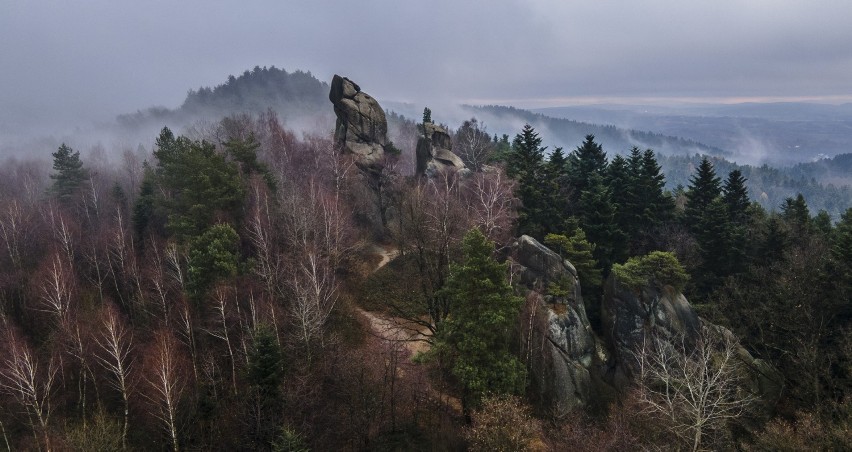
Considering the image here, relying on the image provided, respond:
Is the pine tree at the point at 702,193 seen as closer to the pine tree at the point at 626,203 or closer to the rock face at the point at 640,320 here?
the pine tree at the point at 626,203

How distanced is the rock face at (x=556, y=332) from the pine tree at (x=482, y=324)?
4.54 meters

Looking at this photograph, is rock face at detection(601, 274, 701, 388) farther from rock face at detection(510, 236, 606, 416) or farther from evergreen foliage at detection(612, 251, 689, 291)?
rock face at detection(510, 236, 606, 416)

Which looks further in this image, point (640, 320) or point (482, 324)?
point (640, 320)

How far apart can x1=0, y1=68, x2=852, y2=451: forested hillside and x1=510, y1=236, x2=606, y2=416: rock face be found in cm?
17

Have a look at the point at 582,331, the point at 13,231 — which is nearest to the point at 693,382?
the point at 582,331

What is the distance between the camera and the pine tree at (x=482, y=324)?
2542 cm

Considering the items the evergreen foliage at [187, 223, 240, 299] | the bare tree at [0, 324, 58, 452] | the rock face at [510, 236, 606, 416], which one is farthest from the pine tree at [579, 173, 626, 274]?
the bare tree at [0, 324, 58, 452]

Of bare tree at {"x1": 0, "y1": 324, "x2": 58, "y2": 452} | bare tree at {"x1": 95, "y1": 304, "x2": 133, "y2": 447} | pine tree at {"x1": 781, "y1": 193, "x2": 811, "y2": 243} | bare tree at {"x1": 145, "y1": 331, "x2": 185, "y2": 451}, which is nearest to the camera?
bare tree at {"x1": 145, "y1": 331, "x2": 185, "y2": 451}

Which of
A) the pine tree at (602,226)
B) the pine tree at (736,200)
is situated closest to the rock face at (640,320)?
the pine tree at (602,226)

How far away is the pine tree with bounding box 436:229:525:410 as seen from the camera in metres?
25.4

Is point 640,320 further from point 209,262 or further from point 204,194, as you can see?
point 204,194

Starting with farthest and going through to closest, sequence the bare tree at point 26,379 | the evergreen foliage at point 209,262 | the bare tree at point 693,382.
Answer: the evergreen foliage at point 209,262, the bare tree at point 26,379, the bare tree at point 693,382

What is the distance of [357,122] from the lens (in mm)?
55938

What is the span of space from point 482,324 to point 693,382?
13130 mm
